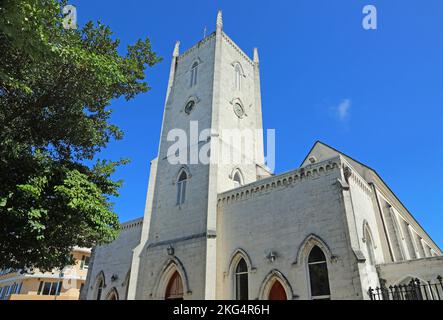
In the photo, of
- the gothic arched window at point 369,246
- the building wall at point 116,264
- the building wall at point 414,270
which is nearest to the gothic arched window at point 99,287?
the building wall at point 116,264

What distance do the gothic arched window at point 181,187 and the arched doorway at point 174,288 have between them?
4.62 meters

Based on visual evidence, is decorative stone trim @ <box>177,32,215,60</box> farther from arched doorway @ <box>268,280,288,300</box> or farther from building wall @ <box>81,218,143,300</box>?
arched doorway @ <box>268,280,288,300</box>

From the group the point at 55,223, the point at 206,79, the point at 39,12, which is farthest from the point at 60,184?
the point at 206,79

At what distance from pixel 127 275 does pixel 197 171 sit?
9.20 m

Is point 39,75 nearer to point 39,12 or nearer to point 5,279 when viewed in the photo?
point 39,12

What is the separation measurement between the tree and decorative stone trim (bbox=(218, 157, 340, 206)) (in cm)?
744

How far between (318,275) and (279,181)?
527cm

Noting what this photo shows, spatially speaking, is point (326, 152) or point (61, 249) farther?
point (326, 152)

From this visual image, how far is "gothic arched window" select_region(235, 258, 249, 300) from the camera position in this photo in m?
15.8

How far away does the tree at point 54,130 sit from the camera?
9.34m

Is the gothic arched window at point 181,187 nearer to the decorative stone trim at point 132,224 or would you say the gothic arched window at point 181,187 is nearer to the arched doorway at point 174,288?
the decorative stone trim at point 132,224
